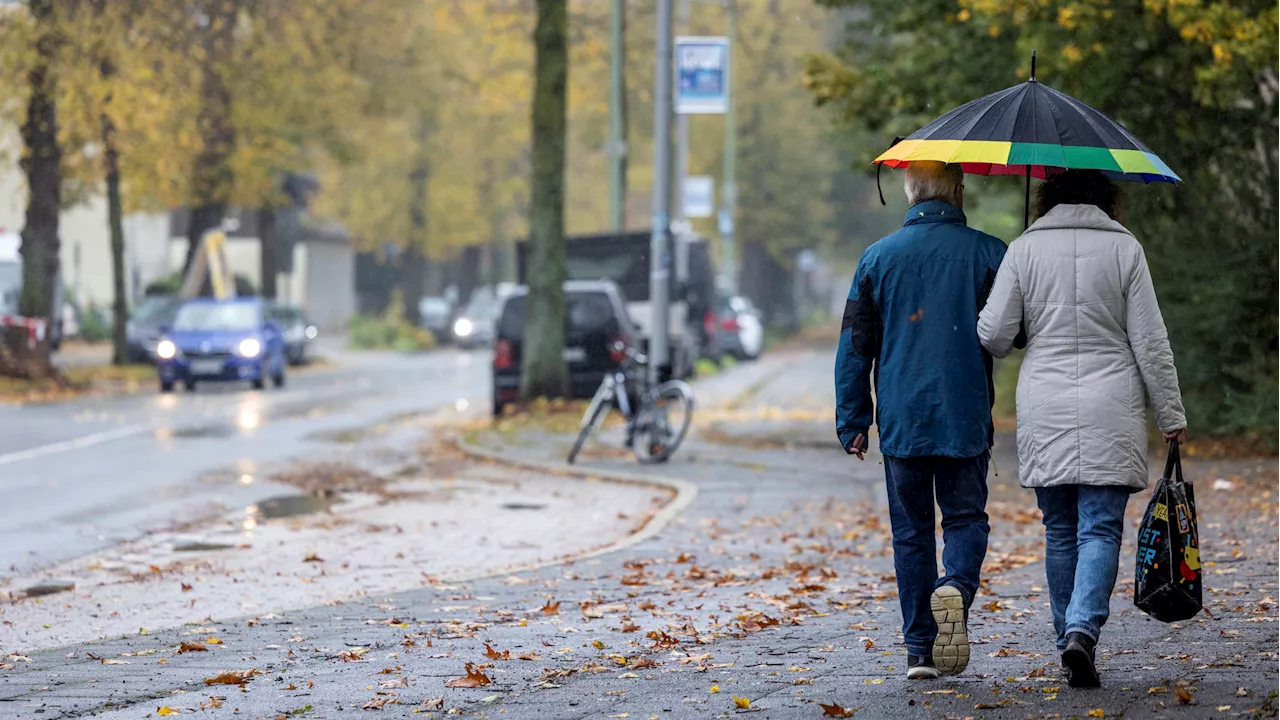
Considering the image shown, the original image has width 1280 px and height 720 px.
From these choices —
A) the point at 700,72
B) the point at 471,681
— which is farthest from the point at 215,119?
the point at 471,681

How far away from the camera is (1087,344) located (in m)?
6.24

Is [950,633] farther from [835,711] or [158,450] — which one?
[158,450]

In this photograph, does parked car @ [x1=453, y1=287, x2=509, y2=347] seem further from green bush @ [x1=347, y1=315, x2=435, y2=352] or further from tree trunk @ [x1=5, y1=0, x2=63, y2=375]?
tree trunk @ [x1=5, y1=0, x2=63, y2=375]

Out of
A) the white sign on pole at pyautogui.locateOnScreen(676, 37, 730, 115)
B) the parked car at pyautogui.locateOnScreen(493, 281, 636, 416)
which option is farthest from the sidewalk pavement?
the white sign on pole at pyautogui.locateOnScreen(676, 37, 730, 115)

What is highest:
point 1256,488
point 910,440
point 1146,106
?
point 1146,106

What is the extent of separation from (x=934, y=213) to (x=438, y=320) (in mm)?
56167

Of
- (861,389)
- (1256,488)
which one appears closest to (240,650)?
(861,389)

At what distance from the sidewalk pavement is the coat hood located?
4.97ft

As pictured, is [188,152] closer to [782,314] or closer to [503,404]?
[503,404]

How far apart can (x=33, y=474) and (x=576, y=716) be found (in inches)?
459

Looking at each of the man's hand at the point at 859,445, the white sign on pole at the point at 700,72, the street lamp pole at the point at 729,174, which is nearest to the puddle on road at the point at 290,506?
the man's hand at the point at 859,445

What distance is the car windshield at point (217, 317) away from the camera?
3212cm

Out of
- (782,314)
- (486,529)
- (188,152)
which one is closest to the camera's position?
(486,529)

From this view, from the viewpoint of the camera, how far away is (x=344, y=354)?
5569 cm
